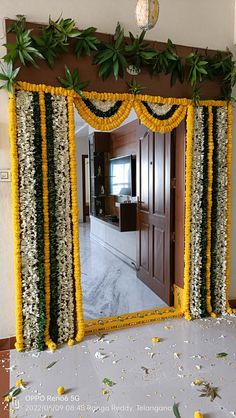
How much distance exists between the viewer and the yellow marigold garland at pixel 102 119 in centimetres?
243

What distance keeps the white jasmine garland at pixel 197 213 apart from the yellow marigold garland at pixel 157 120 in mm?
163

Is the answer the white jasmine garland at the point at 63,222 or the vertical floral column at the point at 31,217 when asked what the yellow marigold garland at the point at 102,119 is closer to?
the white jasmine garland at the point at 63,222

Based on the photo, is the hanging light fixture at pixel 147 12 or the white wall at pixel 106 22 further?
the white wall at pixel 106 22

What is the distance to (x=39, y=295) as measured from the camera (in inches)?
93.7

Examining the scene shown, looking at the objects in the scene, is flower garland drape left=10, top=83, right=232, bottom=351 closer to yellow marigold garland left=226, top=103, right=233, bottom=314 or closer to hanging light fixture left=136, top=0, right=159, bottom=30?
yellow marigold garland left=226, top=103, right=233, bottom=314

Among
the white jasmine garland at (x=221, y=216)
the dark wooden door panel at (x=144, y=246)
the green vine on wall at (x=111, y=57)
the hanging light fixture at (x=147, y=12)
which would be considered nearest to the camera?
the hanging light fixture at (x=147, y=12)

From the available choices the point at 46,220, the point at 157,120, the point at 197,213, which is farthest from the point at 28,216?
the point at 197,213

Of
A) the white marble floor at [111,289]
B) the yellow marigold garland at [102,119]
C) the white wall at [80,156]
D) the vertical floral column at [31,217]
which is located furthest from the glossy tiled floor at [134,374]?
the white wall at [80,156]

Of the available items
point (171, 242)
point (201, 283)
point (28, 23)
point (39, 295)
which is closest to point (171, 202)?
point (171, 242)

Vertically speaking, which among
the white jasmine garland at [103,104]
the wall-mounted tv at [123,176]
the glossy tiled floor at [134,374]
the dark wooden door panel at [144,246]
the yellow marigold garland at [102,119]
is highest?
the white jasmine garland at [103,104]

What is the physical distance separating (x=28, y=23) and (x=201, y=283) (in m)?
2.62

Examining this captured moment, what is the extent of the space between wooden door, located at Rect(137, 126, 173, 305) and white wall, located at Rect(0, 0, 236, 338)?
3.12 ft

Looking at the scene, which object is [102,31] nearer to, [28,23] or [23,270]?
[28,23]

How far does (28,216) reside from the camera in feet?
7.62
